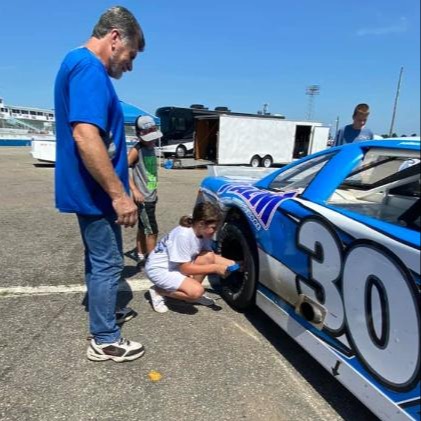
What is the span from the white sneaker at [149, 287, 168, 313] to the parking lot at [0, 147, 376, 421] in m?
0.06

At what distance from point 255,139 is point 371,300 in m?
18.1

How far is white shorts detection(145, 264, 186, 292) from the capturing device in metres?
3.21

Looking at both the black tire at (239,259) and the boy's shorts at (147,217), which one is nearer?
the black tire at (239,259)

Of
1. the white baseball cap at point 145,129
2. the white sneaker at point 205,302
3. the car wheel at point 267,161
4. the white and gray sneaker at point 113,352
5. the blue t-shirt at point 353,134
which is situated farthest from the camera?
the car wheel at point 267,161

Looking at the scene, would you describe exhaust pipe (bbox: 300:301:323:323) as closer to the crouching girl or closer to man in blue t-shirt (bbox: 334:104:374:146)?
the crouching girl

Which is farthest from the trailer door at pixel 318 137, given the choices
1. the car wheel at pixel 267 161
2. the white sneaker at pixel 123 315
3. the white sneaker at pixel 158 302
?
the white sneaker at pixel 123 315

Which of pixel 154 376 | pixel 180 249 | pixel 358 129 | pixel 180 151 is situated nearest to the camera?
pixel 154 376

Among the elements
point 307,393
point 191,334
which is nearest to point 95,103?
point 191,334

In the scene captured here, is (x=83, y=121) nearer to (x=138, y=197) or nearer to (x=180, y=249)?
(x=180, y=249)

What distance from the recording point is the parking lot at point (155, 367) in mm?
2129

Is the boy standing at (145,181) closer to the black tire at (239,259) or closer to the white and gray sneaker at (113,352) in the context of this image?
the black tire at (239,259)

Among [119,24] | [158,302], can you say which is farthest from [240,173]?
[119,24]

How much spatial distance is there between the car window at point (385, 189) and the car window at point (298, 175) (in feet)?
0.84

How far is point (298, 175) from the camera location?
3088 millimetres
